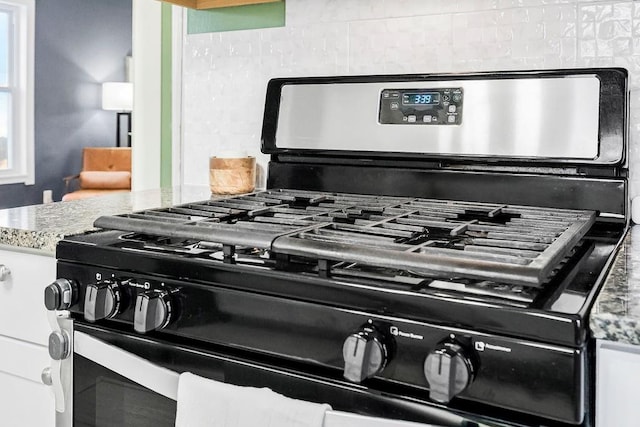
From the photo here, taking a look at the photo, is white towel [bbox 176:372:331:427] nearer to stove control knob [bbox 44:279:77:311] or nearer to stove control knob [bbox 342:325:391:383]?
stove control knob [bbox 342:325:391:383]

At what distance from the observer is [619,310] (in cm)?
71

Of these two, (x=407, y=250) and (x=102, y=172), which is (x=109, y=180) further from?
(x=407, y=250)

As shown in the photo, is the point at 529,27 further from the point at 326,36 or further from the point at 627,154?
the point at 326,36

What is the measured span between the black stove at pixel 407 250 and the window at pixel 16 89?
4600 millimetres

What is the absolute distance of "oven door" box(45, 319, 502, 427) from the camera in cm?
80

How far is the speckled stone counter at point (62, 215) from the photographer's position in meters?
1.16

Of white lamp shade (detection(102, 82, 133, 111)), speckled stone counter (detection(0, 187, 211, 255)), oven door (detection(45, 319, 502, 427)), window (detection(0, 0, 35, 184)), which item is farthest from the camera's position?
white lamp shade (detection(102, 82, 133, 111))

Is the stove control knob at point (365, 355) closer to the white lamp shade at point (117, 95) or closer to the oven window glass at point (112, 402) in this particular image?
the oven window glass at point (112, 402)

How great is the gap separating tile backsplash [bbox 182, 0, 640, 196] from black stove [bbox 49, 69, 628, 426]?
0.12 meters

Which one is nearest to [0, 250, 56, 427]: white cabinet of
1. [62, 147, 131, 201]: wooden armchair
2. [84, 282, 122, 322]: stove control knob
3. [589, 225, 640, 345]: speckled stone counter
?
[84, 282, 122, 322]: stove control knob

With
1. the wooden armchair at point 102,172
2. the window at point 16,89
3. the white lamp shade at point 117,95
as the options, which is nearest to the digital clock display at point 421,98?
the wooden armchair at point 102,172

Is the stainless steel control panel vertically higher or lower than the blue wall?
lower

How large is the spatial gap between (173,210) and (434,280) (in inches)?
23.8

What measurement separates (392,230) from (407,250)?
19 centimetres
